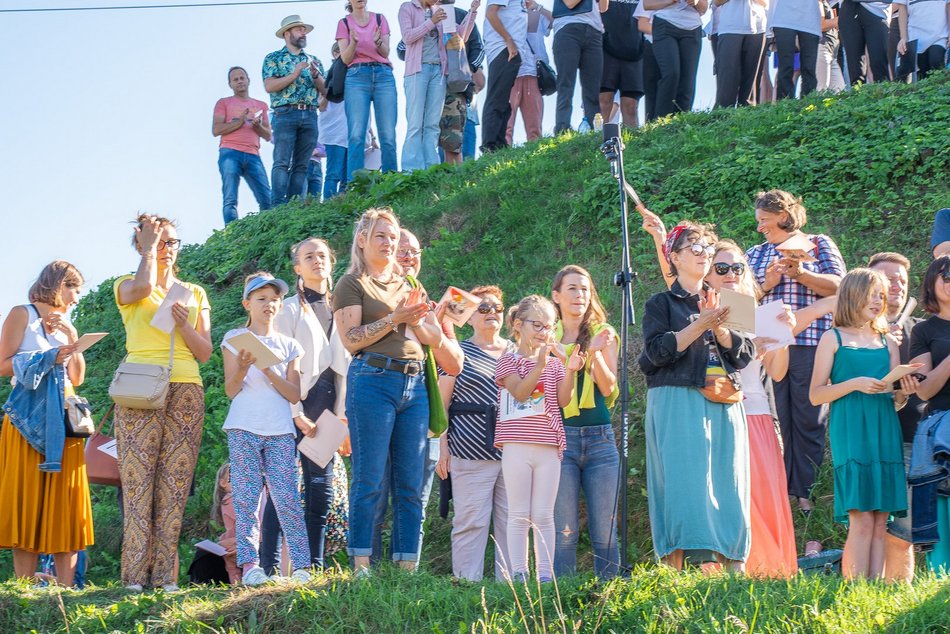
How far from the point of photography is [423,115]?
1313 cm

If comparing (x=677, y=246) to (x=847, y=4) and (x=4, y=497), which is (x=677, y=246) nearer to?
(x=4, y=497)

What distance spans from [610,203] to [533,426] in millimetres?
4753

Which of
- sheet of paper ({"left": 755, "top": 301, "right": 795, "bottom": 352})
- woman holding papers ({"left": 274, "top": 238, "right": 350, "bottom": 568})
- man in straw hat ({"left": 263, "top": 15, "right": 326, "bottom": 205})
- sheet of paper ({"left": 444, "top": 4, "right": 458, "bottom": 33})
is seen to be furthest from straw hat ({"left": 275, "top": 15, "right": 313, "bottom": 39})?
sheet of paper ({"left": 755, "top": 301, "right": 795, "bottom": 352})

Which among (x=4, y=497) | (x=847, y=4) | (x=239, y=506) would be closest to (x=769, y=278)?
(x=239, y=506)

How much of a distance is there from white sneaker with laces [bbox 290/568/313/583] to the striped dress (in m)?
1.32

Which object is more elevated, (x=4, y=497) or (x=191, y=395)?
(x=191, y=395)

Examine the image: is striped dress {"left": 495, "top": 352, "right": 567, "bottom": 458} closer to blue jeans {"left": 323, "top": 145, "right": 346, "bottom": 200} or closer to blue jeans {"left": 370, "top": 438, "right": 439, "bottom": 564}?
blue jeans {"left": 370, "top": 438, "right": 439, "bottom": 564}

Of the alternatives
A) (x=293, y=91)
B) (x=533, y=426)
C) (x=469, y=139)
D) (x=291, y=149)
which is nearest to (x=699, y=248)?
(x=533, y=426)

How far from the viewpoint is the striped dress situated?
257 inches

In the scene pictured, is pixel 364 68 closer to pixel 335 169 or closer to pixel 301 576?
pixel 335 169

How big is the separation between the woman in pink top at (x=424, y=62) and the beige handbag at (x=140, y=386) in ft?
22.9

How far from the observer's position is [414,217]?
12078 millimetres

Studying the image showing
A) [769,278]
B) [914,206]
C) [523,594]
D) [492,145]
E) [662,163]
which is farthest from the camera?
[492,145]

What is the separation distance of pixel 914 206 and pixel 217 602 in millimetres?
6724
